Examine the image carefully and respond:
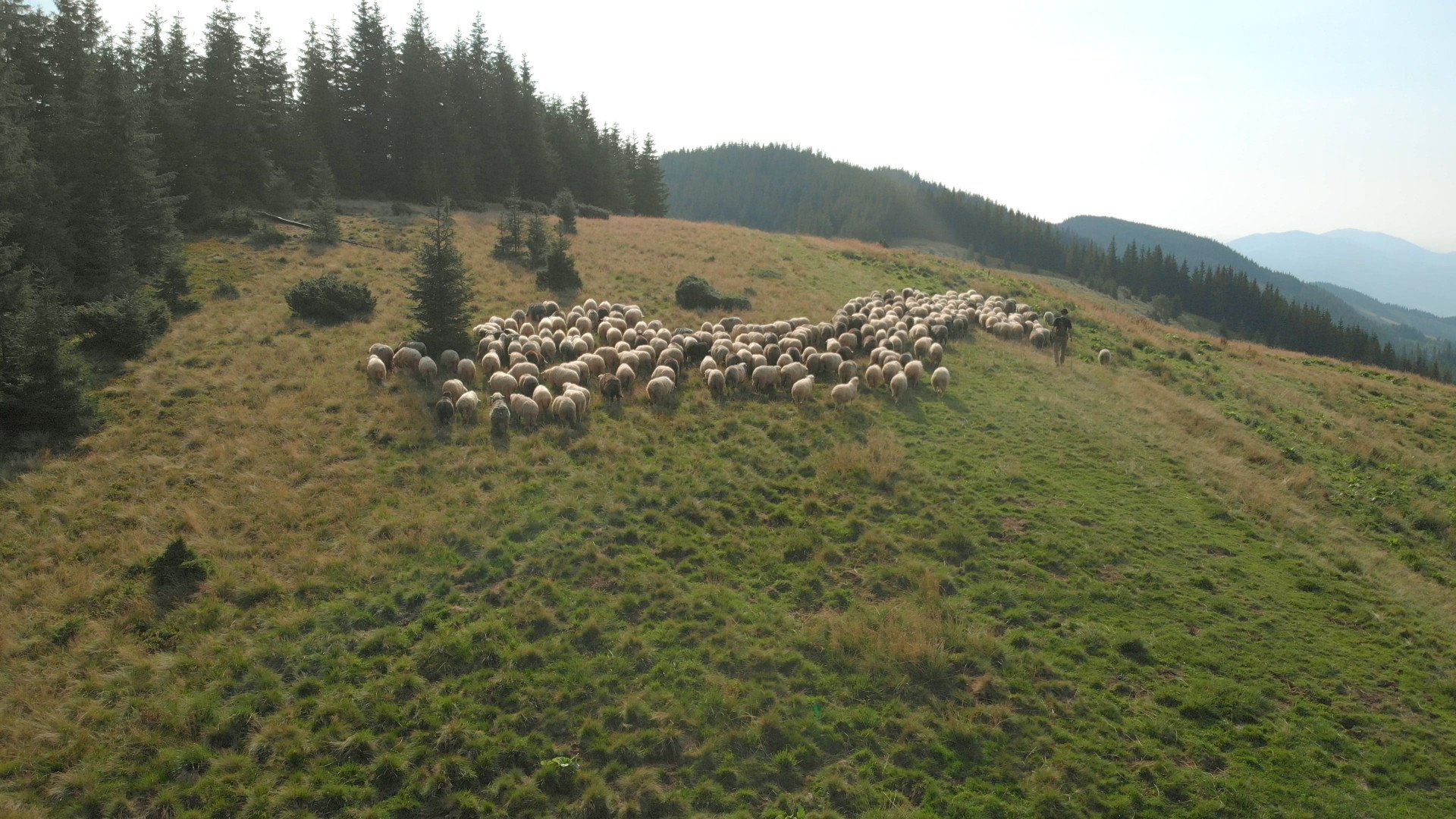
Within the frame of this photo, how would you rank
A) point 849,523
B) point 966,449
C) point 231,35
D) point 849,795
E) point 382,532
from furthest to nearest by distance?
point 231,35 < point 966,449 < point 849,523 < point 382,532 < point 849,795

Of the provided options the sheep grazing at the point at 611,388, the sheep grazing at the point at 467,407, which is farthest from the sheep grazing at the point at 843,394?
the sheep grazing at the point at 467,407

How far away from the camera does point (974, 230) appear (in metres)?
125

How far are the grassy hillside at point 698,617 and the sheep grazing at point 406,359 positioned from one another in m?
1.42

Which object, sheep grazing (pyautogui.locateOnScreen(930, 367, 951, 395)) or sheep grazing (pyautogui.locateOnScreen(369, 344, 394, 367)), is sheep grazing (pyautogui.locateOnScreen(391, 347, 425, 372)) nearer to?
sheep grazing (pyautogui.locateOnScreen(369, 344, 394, 367))

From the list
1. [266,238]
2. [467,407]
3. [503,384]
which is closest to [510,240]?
[266,238]

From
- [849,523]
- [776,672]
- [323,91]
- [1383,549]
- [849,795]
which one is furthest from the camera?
[323,91]

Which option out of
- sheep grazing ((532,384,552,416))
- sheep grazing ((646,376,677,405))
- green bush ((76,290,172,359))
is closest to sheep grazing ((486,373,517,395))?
sheep grazing ((532,384,552,416))

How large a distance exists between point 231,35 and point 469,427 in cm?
4088

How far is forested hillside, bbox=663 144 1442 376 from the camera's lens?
9212 centimetres

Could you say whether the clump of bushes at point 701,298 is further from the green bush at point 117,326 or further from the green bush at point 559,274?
the green bush at point 117,326

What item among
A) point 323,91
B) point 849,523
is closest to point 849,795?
point 849,523

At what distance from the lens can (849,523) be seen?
12.8 metres

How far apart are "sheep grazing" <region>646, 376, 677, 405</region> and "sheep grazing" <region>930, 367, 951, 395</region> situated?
8.75 meters

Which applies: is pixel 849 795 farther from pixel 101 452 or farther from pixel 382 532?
pixel 101 452
